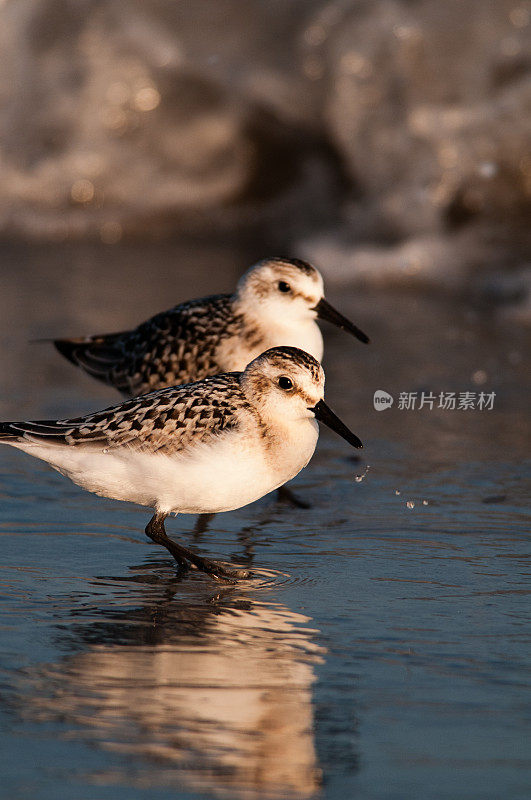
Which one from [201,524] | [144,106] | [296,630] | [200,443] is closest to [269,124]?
[144,106]

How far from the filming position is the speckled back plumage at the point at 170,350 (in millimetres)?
7207

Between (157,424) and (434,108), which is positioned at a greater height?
(434,108)

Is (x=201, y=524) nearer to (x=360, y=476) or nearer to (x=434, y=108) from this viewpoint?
(x=360, y=476)

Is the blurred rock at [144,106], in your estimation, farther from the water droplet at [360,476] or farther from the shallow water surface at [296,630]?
the water droplet at [360,476]

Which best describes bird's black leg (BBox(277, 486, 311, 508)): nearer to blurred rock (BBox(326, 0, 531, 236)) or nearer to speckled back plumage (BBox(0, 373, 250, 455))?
speckled back plumage (BBox(0, 373, 250, 455))

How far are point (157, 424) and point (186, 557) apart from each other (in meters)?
0.61

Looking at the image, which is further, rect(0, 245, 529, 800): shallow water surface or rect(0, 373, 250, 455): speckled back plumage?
rect(0, 373, 250, 455): speckled back plumage

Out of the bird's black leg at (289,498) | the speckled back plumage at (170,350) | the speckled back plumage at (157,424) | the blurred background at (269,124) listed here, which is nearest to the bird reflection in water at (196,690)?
the speckled back plumage at (157,424)

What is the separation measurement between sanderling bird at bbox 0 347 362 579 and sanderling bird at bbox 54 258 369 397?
135 centimetres

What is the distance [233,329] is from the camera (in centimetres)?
727

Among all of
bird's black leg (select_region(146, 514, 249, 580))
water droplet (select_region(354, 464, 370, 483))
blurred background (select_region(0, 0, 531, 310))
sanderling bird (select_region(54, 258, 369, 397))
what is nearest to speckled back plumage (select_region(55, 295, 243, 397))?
sanderling bird (select_region(54, 258, 369, 397))

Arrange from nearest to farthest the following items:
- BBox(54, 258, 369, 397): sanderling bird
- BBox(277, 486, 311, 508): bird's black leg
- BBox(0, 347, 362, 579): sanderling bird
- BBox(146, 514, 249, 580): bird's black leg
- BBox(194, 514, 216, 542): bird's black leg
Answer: BBox(0, 347, 362, 579): sanderling bird → BBox(146, 514, 249, 580): bird's black leg → BBox(194, 514, 216, 542): bird's black leg → BBox(277, 486, 311, 508): bird's black leg → BBox(54, 258, 369, 397): sanderling bird

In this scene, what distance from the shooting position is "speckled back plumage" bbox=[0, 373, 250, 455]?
562 cm

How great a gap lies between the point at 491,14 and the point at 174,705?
12.2m
